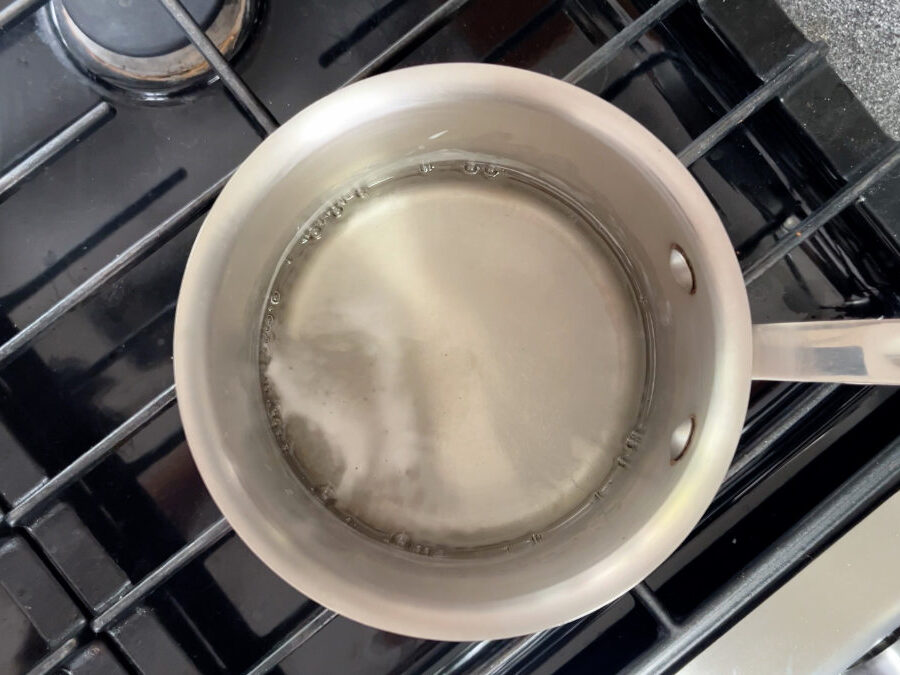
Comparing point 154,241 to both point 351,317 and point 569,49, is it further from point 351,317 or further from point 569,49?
point 569,49

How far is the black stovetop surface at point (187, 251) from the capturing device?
41 centimetres

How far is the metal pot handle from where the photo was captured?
0.31 meters

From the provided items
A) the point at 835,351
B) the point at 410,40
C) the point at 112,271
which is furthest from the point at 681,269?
the point at 112,271

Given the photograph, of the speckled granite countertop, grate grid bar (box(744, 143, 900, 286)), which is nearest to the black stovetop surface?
grate grid bar (box(744, 143, 900, 286))

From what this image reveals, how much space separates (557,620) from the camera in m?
0.32

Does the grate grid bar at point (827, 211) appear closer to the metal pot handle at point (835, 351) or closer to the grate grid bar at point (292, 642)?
the metal pot handle at point (835, 351)

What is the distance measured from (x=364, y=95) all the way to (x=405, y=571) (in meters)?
0.24

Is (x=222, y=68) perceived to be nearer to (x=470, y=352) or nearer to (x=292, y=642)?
(x=470, y=352)

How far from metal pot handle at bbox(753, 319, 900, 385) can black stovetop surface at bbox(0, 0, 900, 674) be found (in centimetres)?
Answer: 9

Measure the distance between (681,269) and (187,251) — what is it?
29 centimetres

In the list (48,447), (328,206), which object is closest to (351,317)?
(328,206)

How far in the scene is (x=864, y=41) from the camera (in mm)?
534

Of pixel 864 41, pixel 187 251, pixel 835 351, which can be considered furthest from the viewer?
pixel 864 41

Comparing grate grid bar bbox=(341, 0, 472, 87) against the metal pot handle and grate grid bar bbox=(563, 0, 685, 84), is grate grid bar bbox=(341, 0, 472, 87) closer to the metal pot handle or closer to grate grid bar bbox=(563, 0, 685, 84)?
grate grid bar bbox=(563, 0, 685, 84)
